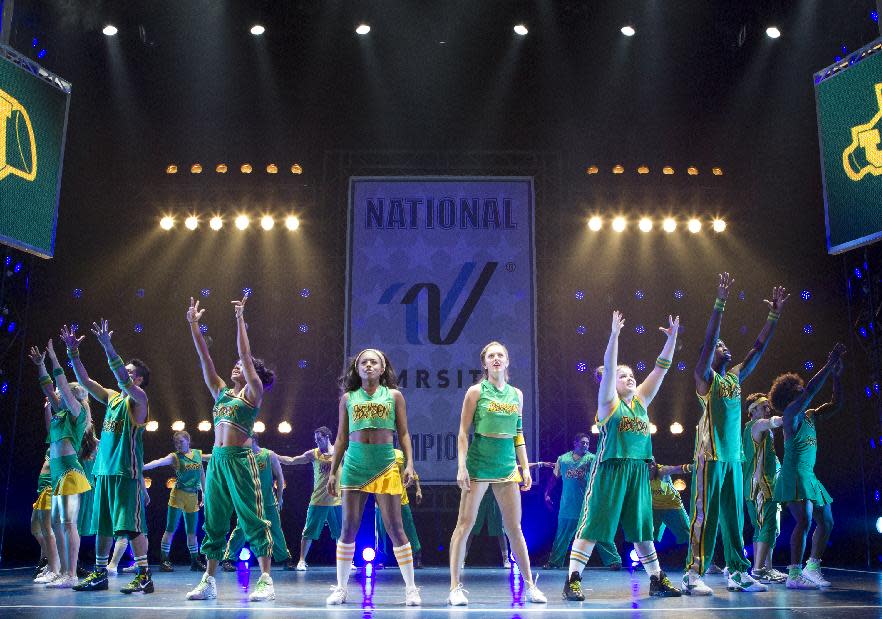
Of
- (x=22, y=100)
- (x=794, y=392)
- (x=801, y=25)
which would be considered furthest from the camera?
(x=801, y=25)

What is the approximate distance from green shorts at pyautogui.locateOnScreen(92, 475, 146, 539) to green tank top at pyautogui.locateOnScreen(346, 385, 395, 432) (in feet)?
6.31

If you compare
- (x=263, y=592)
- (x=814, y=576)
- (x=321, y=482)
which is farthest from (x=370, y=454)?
(x=321, y=482)

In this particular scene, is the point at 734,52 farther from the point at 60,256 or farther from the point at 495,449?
the point at 60,256

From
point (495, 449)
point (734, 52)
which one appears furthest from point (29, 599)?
point (734, 52)

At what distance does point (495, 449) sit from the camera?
20.9ft

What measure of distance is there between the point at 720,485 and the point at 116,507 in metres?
4.46

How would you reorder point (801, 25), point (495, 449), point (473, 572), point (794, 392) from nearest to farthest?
point (495, 449), point (794, 392), point (473, 572), point (801, 25)

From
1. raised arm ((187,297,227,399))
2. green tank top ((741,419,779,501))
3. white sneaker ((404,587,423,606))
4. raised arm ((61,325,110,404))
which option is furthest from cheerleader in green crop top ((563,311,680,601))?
raised arm ((61,325,110,404))

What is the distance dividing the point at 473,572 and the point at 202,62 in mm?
7249

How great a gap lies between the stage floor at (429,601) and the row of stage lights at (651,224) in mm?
4934

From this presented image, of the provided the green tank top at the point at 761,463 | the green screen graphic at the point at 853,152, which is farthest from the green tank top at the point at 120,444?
the green screen graphic at the point at 853,152

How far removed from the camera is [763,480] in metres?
8.49

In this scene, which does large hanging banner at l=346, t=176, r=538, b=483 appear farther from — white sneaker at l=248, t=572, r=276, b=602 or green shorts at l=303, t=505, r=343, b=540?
white sneaker at l=248, t=572, r=276, b=602

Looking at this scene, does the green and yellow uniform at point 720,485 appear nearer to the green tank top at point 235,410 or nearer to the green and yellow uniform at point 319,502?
the green tank top at point 235,410
